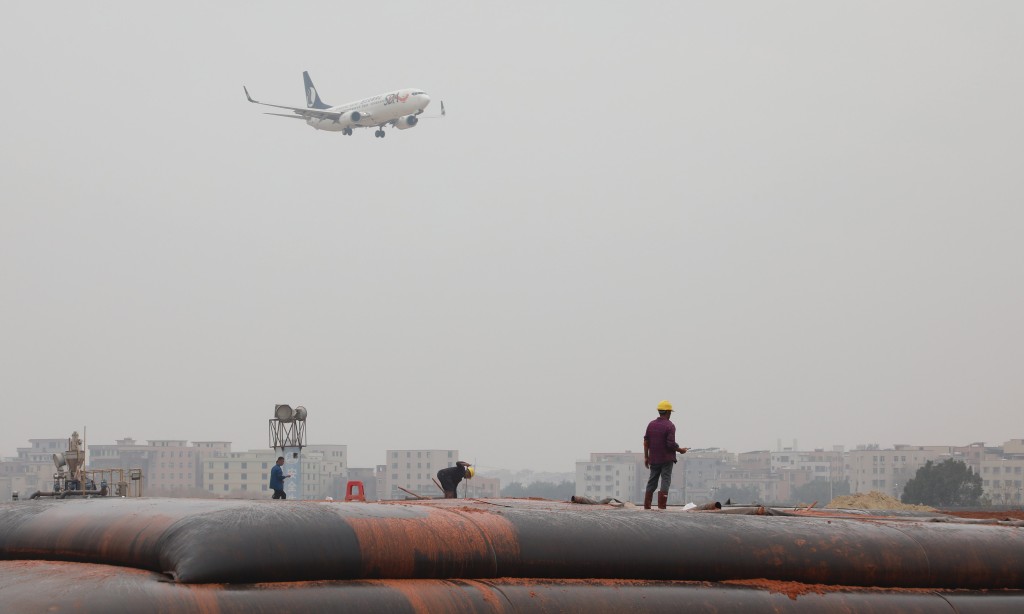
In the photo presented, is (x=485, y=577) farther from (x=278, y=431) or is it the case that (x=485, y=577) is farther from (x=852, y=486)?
(x=852, y=486)

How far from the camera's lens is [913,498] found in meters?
93.2

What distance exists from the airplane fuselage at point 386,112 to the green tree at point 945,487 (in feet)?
142

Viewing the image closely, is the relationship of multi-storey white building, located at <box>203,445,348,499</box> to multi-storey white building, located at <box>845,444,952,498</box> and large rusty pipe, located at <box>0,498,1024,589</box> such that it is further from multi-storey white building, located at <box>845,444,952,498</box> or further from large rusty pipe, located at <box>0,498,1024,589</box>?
large rusty pipe, located at <box>0,498,1024,589</box>

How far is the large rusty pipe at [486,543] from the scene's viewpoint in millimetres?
6488

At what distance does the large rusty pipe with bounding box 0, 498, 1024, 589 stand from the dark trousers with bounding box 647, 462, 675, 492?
2.41 m

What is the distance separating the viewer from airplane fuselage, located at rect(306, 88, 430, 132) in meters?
91.6

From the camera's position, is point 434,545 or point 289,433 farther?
point 289,433

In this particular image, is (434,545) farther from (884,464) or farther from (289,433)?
(884,464)

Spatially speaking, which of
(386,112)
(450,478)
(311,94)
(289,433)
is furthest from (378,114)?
(450,478)

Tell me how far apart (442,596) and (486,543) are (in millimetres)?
623

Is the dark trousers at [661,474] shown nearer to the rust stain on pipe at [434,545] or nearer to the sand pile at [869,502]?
the rust stain on pipe at [434,545]

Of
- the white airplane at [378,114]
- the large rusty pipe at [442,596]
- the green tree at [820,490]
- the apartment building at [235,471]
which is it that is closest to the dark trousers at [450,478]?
the large rusty pipe at [442,596]

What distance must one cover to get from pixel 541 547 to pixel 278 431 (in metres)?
20.2

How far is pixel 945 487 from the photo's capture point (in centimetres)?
9106
